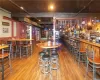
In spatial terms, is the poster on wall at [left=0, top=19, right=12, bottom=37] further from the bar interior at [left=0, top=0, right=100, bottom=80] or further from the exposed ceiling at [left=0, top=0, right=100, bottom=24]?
the exposed ceiling at [left=0, top=0, right=100, bottom=24]

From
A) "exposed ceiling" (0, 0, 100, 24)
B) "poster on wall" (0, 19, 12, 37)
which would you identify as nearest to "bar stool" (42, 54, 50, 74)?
"exposed ceiling" (0, 0, 100, 24)

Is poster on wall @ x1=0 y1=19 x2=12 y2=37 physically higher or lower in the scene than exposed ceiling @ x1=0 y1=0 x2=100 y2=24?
lower

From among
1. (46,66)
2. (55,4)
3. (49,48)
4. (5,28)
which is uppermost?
(55,4)

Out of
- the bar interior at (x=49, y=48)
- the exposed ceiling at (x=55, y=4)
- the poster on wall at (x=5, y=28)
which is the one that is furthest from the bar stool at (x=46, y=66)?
the poster on wall at (x=5, y=28)

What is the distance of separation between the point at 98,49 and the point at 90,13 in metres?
5.57

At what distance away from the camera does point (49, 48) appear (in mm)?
4203

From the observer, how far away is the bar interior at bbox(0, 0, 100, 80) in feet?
13.8

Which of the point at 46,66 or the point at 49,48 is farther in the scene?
the point at 46,66

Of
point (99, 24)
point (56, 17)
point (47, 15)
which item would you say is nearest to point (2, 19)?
point (47, 15)

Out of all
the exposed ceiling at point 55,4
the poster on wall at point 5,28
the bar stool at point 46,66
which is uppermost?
the exposed ceiling at point 55,4

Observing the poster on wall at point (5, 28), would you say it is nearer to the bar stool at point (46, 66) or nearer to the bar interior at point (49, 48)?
the bar interior at point (49, 48)

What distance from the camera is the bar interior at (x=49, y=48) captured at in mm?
4203

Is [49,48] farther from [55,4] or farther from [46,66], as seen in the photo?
[55,4]

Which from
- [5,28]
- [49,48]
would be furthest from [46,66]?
[5,28]
